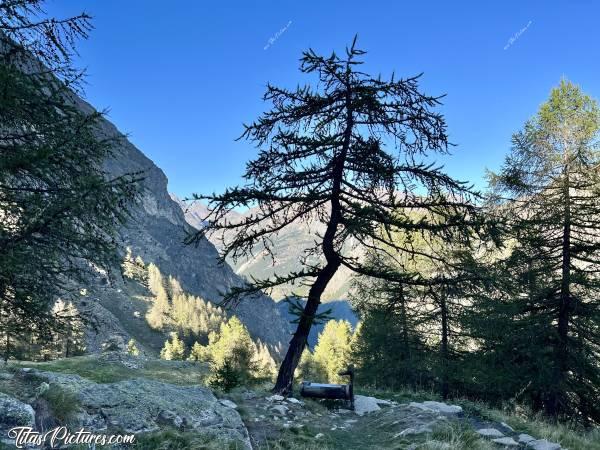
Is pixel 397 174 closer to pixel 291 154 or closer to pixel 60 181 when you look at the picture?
pixel 291 154

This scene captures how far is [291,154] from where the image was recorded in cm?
1026

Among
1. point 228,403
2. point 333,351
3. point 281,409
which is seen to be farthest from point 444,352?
point 333,351

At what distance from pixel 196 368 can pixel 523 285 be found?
29198 mm

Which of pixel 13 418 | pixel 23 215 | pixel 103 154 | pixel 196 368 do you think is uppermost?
pixel 103 154

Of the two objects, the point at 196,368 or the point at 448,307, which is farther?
the point at 196,368

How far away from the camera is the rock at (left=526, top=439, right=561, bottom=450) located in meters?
7.37

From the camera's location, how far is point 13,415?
5402 mm

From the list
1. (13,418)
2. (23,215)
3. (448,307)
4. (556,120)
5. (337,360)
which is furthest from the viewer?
(337,360)

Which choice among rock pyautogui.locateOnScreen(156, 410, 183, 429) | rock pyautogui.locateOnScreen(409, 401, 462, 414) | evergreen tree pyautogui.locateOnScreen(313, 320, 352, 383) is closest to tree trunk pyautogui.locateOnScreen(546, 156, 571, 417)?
rock pyautogui.locateOnScreen(409, 401, 462, 414)

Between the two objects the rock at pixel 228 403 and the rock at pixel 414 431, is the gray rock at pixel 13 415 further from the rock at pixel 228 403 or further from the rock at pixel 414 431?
the rock at pixel 414 431

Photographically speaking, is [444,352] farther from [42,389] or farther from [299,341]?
[42,389]

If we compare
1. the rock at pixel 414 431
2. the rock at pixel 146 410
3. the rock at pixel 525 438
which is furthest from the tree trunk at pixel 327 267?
the rock at pixel 525 438

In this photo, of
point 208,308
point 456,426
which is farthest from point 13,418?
point 208,308

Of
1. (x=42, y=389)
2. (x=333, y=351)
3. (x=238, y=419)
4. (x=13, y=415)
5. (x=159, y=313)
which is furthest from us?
(x=159, y=313)
